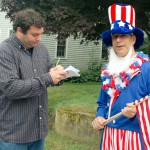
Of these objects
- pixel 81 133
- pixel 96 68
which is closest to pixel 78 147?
pixel 81 133

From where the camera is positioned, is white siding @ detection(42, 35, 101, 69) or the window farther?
the window

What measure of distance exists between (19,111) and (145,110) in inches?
42.8

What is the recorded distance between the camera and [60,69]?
10.4 feet

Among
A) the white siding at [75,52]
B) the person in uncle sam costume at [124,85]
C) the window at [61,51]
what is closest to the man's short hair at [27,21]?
the person in uncle sam costume at [124,85]

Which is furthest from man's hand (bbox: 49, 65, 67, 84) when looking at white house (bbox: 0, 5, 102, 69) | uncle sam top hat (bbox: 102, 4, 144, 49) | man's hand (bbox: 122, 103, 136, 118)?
white house (bbox: 0, 5, 102, 69)

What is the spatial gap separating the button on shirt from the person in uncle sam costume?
1.76 feet

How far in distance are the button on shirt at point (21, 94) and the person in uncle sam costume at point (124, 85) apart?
54 centimetres

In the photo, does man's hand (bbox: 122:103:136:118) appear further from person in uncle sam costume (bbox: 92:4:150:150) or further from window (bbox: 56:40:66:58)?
window (bbox: 56:40:66:58)

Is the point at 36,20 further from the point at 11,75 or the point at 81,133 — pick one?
the point at 81,133

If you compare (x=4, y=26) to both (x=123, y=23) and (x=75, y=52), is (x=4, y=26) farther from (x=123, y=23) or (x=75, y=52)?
(x=123, y=23)

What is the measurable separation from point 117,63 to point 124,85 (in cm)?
22

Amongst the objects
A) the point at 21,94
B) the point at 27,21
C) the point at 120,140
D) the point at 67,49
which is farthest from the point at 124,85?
the point at 67,49

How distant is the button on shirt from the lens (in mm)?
3059

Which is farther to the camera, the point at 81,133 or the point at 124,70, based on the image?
the point at 81,133
